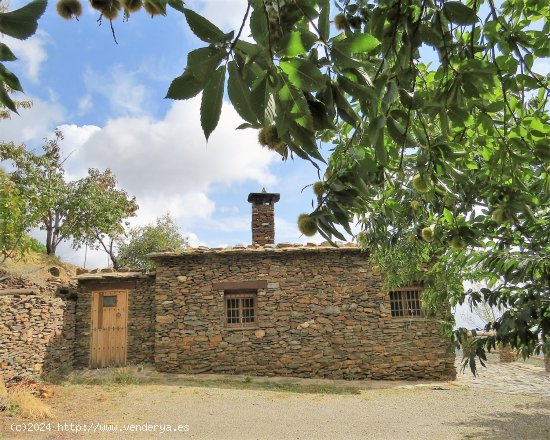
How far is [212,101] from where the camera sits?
648mm

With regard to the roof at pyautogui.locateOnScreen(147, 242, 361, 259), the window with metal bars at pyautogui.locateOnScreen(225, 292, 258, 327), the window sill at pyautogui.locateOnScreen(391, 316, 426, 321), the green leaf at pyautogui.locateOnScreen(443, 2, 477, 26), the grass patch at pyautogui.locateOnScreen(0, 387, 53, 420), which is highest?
the roof at pyautogui.locateOnScreen(147, 242, 361, 259)

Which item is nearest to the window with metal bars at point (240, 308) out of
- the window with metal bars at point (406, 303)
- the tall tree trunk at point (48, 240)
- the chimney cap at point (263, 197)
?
the chimney cap at point (263, 197)

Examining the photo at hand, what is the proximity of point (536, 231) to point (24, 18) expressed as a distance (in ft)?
8.67

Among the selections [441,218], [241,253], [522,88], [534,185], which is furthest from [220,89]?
[241,253]

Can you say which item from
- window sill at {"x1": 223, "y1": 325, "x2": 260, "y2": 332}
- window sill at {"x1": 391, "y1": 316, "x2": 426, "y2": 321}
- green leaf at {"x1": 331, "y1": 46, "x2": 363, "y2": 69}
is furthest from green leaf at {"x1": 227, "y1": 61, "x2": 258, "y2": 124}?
window sill at {"x1": 391, "y1": 316, "x2": 426, "y2": 321}

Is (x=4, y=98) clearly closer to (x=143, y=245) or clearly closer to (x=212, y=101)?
(x=212, y=101)

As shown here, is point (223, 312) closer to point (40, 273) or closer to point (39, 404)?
point (39, 404)

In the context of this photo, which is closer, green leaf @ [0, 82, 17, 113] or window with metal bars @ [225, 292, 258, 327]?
green leaf @ [0, 82, 17, 113]

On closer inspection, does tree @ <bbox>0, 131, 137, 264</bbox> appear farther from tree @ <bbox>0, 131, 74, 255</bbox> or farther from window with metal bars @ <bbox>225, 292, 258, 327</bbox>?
window with metal bars @ <bbox>225, 292, 258, 327</bbox>

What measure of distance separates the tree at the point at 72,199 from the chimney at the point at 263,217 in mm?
7220

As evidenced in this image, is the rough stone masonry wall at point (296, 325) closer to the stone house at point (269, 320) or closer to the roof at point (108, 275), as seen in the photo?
the stone house at point (269, 320)

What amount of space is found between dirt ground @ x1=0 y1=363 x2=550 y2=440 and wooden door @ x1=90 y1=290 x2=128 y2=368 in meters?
1.61

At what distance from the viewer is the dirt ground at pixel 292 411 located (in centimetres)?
541

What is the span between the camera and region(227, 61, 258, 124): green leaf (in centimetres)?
67
